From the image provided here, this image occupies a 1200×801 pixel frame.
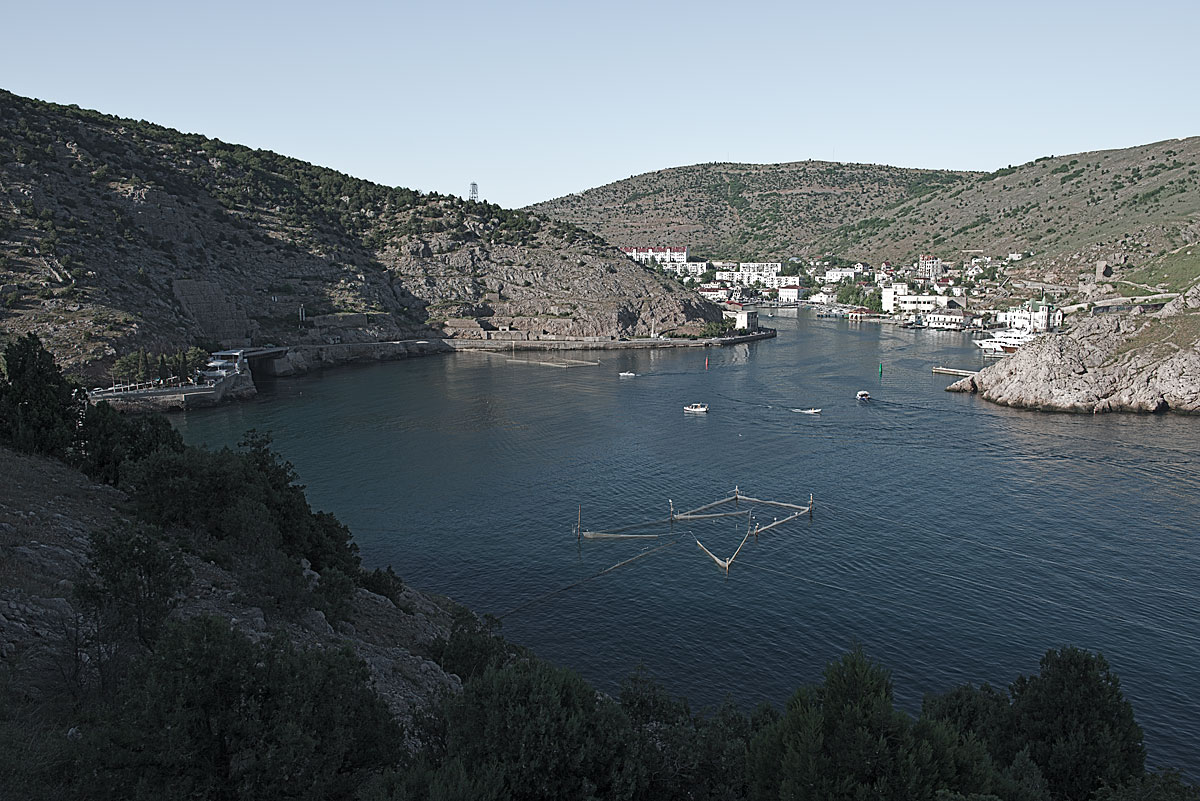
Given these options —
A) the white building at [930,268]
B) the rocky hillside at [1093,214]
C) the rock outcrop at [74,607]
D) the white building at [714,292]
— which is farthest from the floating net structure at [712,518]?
the white building at [930,268]

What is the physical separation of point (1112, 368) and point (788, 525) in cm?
4500

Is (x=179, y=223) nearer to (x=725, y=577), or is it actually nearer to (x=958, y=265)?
(x=725, y=577)

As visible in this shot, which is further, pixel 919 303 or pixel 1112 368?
pixel 919 303

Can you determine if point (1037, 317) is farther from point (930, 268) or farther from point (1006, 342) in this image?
point (930, 268)

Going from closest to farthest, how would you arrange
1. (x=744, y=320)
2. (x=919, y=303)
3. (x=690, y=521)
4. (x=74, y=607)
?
(x=74, y=607), (x=690, y=521), (x=744, y=320), (x=919, y=303)

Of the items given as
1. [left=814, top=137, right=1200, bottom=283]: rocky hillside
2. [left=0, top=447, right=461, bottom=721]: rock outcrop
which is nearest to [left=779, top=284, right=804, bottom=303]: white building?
[left=814, top=137, right=1200, bottom=283]: rocky hillside

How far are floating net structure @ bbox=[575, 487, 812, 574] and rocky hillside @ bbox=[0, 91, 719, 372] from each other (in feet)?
159

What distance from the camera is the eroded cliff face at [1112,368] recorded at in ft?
205

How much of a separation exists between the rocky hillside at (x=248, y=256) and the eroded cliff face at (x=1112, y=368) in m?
59.0

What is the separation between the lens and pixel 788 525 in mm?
38000

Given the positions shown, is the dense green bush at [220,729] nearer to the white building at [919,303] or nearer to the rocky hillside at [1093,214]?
the rocky hillside at [1093,214]

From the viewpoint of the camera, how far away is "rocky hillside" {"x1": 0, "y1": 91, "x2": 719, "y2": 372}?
230 feet

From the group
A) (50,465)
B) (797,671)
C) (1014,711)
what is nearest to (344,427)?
(50,465)

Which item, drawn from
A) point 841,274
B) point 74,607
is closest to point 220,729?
point 74,607
